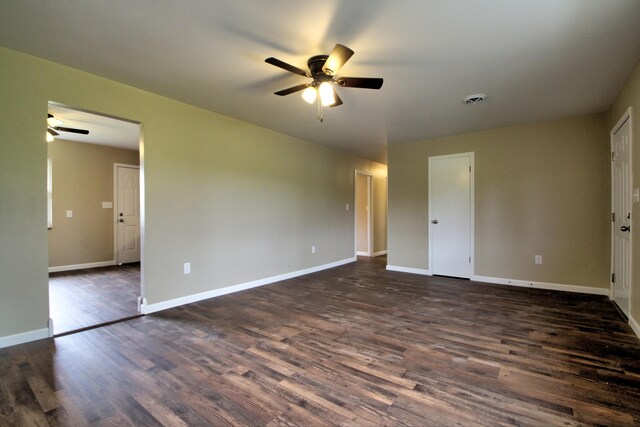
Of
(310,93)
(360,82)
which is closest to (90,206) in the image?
(310,93)

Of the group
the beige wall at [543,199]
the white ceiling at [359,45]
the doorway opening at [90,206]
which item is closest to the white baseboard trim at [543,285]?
the beige wall at [543,199]

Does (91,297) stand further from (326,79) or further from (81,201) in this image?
(326,79)

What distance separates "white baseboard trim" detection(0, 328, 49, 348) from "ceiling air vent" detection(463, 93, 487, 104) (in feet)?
15.4

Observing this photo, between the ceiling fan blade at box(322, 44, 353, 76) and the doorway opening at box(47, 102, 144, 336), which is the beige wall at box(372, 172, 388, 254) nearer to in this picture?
the doorway opening at box(47, 102, 144, 336)

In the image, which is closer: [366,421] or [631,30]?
[366,421]

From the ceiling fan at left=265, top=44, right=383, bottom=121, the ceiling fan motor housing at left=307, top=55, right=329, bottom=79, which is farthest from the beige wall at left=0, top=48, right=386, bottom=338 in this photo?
the ceiling fan motor housing at left=307, top=55, right=329, bottom=79

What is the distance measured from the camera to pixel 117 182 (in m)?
6.10

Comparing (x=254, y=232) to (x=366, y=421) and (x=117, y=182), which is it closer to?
(x=366, y=421)

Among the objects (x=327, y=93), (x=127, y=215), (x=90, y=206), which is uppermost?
(x=327, y=93)

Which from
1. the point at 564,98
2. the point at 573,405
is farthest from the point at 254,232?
the point at 564,98

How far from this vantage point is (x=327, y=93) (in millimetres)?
2467

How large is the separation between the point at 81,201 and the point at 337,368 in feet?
20.0

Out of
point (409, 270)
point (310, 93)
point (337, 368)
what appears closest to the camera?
point (337, 368)

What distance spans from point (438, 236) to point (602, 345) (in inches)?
108
